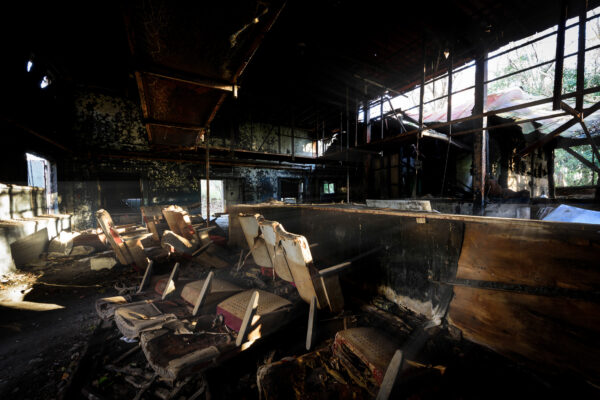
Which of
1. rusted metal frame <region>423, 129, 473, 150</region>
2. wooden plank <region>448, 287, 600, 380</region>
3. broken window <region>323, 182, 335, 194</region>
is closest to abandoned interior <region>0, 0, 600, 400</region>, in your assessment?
wooden plank <region>448, 287, 600, 380</region>

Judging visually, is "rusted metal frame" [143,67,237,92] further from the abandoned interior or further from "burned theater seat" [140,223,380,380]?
"burned theater seat" [140,223,380,380]

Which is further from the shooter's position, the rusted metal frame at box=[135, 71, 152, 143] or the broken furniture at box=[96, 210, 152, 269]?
the broken furniture at box=[96, 210, 152, 269]

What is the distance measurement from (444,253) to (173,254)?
4.95m

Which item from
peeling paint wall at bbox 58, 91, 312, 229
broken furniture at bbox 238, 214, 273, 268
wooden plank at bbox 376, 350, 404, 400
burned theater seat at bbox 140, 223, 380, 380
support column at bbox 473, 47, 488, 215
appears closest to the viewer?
wooden plank at bbox 376, 350, 404, 400

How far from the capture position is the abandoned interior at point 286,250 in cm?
171

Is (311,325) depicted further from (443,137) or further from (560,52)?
(443,137)

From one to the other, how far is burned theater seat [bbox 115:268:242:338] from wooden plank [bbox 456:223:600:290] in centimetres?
272

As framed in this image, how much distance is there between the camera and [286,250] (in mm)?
2314

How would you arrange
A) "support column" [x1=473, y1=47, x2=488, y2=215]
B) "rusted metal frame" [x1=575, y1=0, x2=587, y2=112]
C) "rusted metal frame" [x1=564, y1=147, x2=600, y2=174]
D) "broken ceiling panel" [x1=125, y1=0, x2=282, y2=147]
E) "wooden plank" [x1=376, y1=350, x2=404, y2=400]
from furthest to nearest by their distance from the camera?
"support column" [x1=473, y1=47, x2=488, y2=215] → "rusted metal frame" [x1=564, y1=147, x2=600, y2=174] → "rusted metal frame" [x1=575, y1=0, x2=587, y2=112] → "broken ceiling panel" [x1=125, y1=0, x2=282, y2=147] → "wooden plank" [x1=376, y1=350, x2=404, y2=400]

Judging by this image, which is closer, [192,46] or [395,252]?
[192,46]

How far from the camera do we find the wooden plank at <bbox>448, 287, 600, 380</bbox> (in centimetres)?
149

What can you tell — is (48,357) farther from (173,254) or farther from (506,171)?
(506,171)

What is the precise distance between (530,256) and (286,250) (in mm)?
2083

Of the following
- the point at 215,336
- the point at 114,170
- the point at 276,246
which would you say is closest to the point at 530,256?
the point at 276,246
